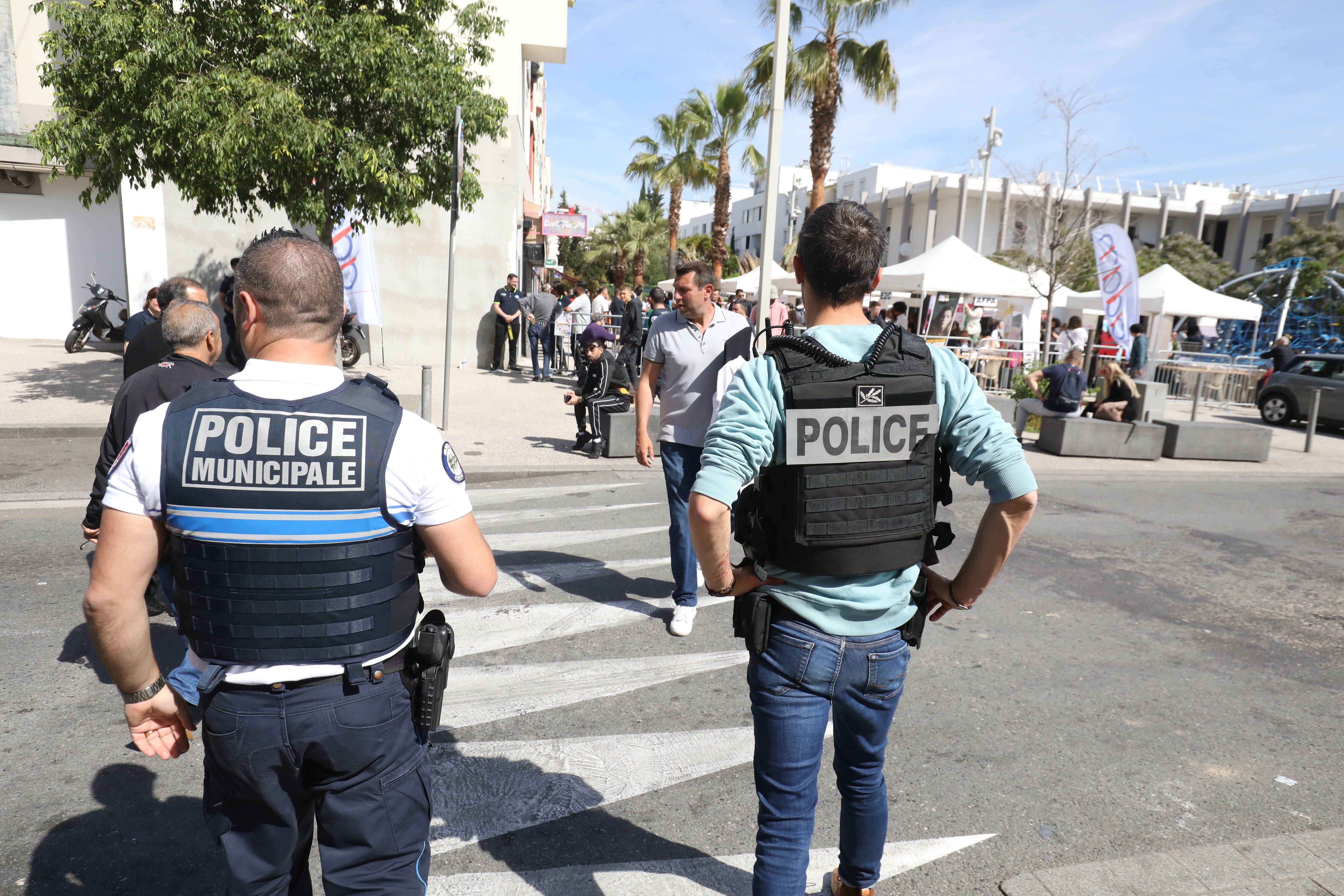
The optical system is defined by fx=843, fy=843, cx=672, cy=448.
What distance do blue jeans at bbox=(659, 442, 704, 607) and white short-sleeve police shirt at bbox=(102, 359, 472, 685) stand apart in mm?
2922

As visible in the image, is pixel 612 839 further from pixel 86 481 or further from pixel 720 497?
pixel 86 481

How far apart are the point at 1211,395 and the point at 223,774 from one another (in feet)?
82.5

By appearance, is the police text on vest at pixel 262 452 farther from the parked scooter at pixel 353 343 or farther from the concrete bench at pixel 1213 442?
the parked scooter at pixel 353 343

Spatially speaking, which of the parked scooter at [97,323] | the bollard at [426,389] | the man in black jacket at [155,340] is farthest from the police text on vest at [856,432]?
the parked scooter at [97,323]

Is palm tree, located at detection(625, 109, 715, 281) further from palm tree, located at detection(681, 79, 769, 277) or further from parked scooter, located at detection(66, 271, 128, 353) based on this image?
parked scooter, located at detection(66, 271, 128, 353)

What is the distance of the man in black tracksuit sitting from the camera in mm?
9828

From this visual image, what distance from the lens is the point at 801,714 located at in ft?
6.73

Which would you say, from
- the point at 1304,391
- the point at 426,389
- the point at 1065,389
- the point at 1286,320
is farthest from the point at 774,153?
the point at 1286,320

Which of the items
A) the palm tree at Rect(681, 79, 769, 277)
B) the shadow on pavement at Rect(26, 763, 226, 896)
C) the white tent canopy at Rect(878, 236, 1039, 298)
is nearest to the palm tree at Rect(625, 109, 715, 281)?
the palm tree at Rect(681, 79, 769, 277)

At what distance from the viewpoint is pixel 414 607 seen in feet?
6.34

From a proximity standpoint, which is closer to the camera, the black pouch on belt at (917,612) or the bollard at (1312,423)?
the black pouch on belt at (917,612)

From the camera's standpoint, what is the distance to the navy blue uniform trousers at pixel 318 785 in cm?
172

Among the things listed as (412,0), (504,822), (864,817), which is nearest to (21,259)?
(412,0)

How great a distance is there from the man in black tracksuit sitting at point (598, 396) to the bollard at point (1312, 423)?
10.9 metres
